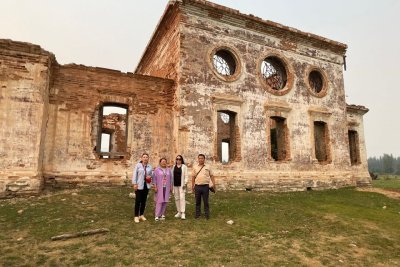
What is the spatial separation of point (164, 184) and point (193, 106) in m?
5.32

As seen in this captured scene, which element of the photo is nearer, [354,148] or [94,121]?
[94,121]

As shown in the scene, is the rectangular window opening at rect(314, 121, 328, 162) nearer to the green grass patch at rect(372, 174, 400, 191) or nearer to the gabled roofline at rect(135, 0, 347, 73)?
the green grass patch at rect(372, 174, 400, 191)

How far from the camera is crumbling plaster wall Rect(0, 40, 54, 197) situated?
934 cm

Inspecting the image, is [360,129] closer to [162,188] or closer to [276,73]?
[276,73]

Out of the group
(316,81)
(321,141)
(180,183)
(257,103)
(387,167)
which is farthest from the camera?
(387,167)

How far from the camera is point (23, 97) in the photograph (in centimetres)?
980

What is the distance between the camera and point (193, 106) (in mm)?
12211

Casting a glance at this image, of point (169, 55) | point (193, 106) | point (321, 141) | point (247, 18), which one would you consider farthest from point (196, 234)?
point (321, 141)

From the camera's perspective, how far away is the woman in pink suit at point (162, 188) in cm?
730

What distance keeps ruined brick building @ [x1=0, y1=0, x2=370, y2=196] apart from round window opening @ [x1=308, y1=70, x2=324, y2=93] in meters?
0.07

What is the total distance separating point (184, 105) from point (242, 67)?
347 cm

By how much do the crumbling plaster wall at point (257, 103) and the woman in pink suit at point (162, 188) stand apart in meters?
4.32

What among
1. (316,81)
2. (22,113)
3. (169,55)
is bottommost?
(22,113)

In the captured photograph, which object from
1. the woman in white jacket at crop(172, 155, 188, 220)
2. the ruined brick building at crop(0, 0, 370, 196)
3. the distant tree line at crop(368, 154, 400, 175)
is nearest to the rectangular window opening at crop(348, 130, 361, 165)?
the ruined brick building at crop(0, 0, 370, 196)
